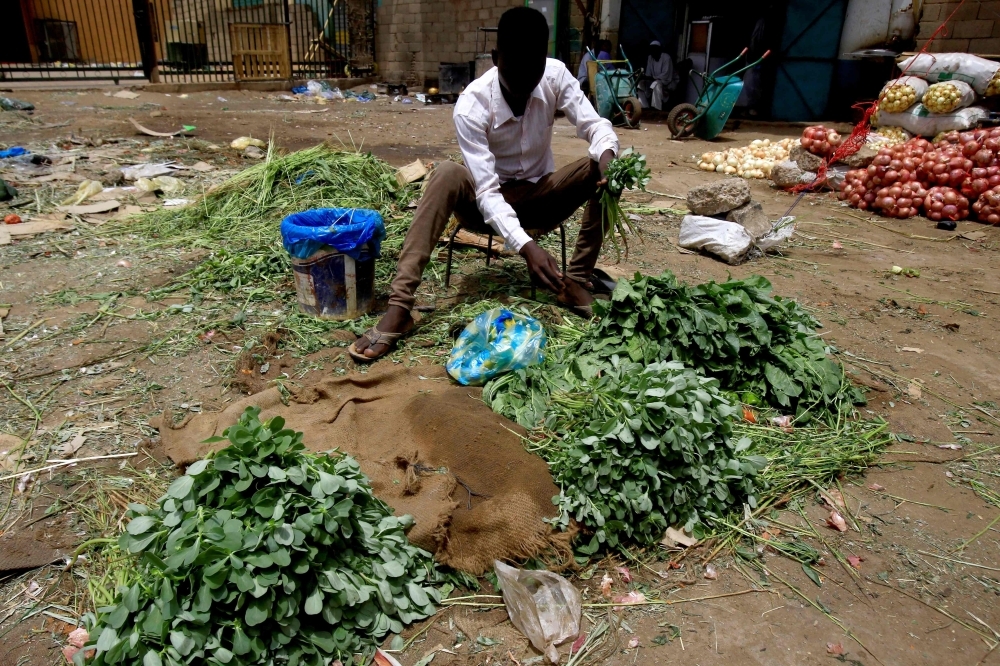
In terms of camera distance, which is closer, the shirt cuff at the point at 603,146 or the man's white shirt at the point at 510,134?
the man's white shirt at the point at 510,134

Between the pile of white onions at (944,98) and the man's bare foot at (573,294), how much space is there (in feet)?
18.0

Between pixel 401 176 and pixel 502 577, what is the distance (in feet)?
12.9

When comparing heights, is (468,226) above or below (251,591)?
above

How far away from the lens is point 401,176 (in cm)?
527

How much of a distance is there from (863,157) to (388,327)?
5.90 m

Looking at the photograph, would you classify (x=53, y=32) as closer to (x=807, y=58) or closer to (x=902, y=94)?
(x=807, y=58)

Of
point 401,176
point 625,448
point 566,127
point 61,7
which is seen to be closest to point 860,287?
point 625,448

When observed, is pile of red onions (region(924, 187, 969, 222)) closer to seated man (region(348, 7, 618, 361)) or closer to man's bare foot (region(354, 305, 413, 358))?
seated man (region(348, 7, 618, 361))

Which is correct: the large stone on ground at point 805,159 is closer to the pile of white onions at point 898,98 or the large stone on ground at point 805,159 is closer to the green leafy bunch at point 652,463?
the pile of white onions at point 898,98

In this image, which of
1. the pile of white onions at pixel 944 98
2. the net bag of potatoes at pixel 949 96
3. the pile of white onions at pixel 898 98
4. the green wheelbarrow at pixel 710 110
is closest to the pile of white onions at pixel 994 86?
the net bag of potatoes at pixel 949 96

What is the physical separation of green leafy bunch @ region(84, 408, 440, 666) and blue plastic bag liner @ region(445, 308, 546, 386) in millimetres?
1047

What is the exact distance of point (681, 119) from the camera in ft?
33.1

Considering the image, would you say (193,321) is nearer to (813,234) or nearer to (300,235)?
(300,235)

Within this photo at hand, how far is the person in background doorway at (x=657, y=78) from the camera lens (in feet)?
41.4
